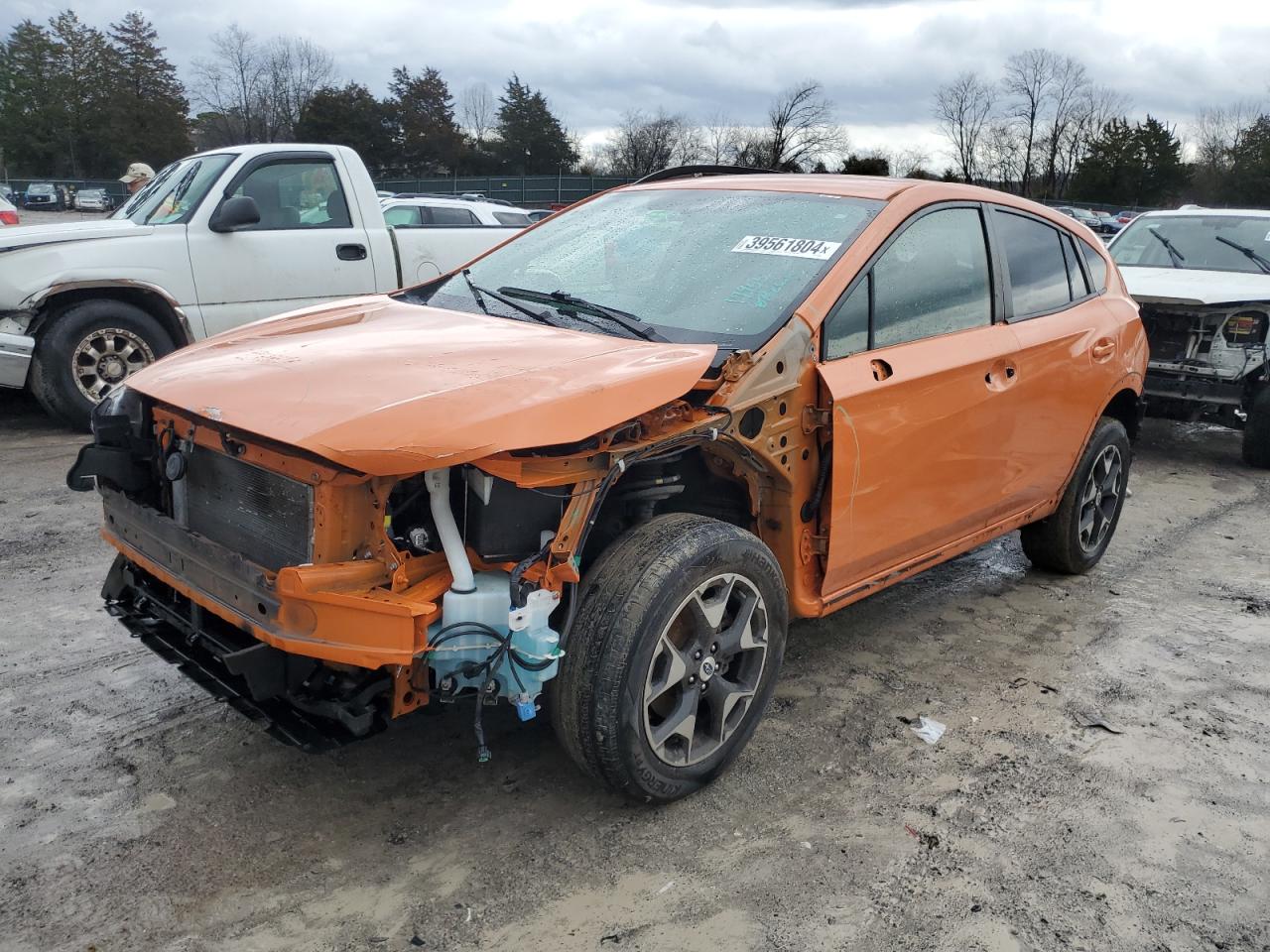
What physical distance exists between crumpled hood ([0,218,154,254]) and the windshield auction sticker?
527 cm

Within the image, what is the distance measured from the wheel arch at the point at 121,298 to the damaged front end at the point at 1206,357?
718cm

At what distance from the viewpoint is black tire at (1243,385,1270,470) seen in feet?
25.6

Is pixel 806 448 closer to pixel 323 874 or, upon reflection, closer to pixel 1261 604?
pixel 323 874

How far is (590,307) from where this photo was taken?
3.53 metres

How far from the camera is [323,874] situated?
2.72m

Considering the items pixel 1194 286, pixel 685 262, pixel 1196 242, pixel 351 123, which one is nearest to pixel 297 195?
pixel 685 262

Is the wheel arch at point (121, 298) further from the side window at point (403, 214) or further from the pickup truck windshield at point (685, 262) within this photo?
the side window at point (403, 214)

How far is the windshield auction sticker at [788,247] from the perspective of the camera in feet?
11.5

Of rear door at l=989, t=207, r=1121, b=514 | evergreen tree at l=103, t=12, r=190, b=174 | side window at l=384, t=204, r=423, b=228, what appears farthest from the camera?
evergreen tree at l=103, t=12, r=190, b=174

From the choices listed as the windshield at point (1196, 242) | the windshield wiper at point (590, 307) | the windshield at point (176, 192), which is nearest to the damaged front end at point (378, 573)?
the windshield wiper at point (590, 307)

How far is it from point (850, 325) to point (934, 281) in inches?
23.5

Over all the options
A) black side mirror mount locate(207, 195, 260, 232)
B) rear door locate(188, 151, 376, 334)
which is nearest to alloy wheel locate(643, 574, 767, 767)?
black side mirror mount locate(207, 195, 260, 232)

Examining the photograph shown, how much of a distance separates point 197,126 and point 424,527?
6358cm

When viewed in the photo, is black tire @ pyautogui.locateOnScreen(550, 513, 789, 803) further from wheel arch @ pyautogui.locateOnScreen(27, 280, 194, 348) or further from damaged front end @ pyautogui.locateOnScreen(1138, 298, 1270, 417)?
damaged front end @ pyautogui.locateOnScreen(1138, 298, 1270, 417)
